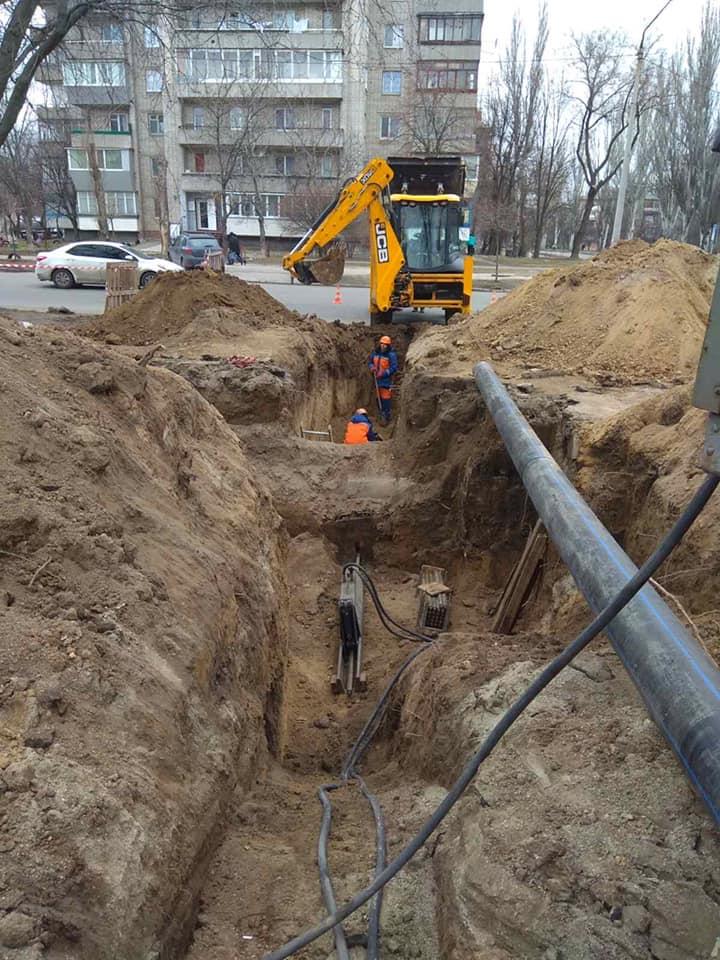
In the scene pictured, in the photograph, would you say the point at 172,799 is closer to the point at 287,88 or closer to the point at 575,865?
the point at 575,865

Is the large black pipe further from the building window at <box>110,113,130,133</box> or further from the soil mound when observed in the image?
the building window at <box>110,113,130,133</box>

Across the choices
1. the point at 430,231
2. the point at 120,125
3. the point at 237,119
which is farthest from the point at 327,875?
the point at 120,125

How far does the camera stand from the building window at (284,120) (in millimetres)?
45156

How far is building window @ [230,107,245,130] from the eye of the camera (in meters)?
43.9

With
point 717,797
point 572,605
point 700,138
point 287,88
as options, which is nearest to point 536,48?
point 700,138

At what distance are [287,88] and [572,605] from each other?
47.6 meters

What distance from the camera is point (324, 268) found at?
52.3 ft

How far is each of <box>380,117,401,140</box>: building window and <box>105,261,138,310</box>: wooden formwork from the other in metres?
37.7

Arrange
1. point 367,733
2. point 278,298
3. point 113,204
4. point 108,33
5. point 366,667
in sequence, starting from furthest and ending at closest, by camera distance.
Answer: point 113,204 → point 278,298 → point 108,33 → point 366,667 → point 367,733

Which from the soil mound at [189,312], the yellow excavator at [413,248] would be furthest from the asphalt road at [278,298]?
the soil mound at [189,312]

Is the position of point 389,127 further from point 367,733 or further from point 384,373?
point 367,733

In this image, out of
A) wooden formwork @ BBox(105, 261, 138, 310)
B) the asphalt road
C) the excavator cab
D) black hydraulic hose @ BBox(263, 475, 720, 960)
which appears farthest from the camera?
the asphalt road

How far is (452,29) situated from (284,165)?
14780 millimetres

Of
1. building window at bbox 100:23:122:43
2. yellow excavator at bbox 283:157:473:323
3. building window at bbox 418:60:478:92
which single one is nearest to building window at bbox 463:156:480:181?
building window at bbox 418:60:478:92
